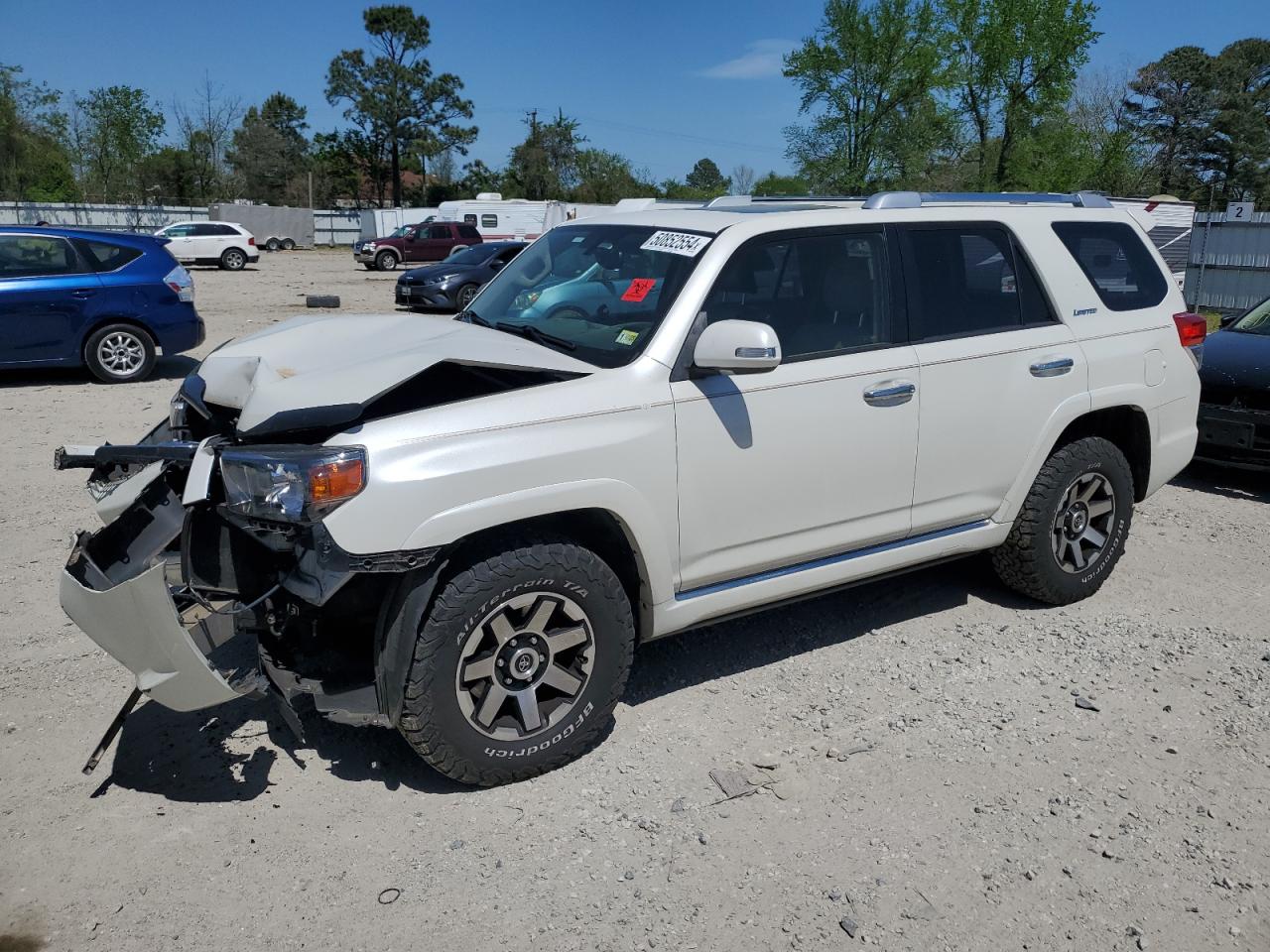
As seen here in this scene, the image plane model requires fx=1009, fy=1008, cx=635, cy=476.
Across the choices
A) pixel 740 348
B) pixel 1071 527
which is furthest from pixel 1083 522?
pixel 740 348

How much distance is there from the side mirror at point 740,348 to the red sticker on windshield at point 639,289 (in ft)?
1.56

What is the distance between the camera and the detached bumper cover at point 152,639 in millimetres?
2973

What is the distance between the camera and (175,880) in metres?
3.04

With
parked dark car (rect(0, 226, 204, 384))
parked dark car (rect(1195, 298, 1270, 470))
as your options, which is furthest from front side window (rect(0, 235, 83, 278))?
parked dark car (rect(1195, 298, 1270, 470))

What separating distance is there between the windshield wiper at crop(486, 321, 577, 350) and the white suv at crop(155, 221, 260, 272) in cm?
3084

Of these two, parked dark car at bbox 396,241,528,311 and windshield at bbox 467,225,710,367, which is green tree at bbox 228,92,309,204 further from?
windshield at bbox 467,225,710,367

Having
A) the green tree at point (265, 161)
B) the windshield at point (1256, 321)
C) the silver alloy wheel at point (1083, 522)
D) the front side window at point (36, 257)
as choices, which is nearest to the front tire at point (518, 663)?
the silver alloy wheel at point (1083, 522)

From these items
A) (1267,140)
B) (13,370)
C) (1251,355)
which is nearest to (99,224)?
(13,370)

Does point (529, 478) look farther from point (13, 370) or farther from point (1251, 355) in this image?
point (13, 370)

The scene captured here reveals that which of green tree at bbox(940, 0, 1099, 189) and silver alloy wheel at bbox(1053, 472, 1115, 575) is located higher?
green tree at bbox(940, 0, 1099, 189)

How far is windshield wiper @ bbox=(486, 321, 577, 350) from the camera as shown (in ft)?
12.8

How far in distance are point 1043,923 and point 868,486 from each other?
1769 mm

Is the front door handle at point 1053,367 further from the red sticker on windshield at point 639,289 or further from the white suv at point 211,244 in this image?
the white suv at point 211,244

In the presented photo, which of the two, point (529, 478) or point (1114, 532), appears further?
point (1114, 532)
